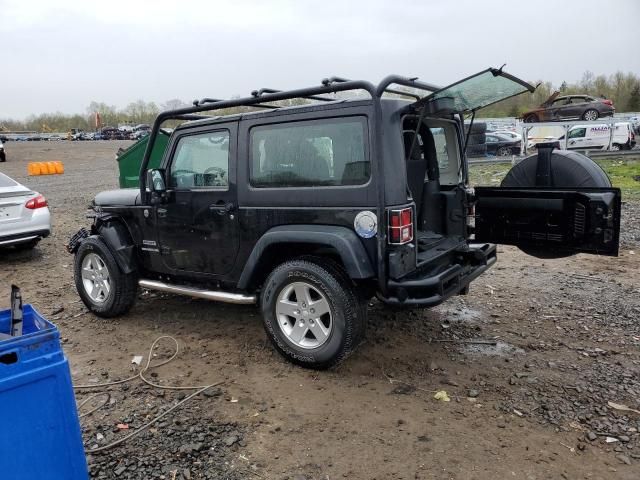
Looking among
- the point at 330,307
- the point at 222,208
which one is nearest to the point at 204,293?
the point at 222,208

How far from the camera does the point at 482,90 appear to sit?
3.68 m

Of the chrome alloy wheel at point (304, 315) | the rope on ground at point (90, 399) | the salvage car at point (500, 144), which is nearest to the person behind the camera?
the rope on ground at point (90, 399)

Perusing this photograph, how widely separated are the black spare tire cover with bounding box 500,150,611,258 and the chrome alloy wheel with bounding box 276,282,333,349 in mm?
1897

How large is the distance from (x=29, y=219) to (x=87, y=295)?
2.88m

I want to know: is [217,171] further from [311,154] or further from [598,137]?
[598,137]

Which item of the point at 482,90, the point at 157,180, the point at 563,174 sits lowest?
the point at 563,174

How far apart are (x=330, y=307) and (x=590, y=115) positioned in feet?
87.8

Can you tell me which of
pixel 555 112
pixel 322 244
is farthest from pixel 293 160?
pixel 555 112

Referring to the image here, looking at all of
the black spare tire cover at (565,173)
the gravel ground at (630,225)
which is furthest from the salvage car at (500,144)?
the black spare tire cover at (565,173)

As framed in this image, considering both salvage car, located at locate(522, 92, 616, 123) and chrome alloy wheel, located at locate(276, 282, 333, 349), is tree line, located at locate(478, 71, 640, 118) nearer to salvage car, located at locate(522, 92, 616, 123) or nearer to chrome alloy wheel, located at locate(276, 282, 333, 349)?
salvage car, located at locate(522, 92, 616, 123)

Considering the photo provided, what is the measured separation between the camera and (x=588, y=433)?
9.72 ft

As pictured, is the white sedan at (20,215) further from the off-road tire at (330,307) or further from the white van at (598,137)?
the white van at (598,137)

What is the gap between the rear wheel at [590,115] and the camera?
2555 centimetres

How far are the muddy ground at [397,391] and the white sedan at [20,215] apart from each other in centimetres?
167
